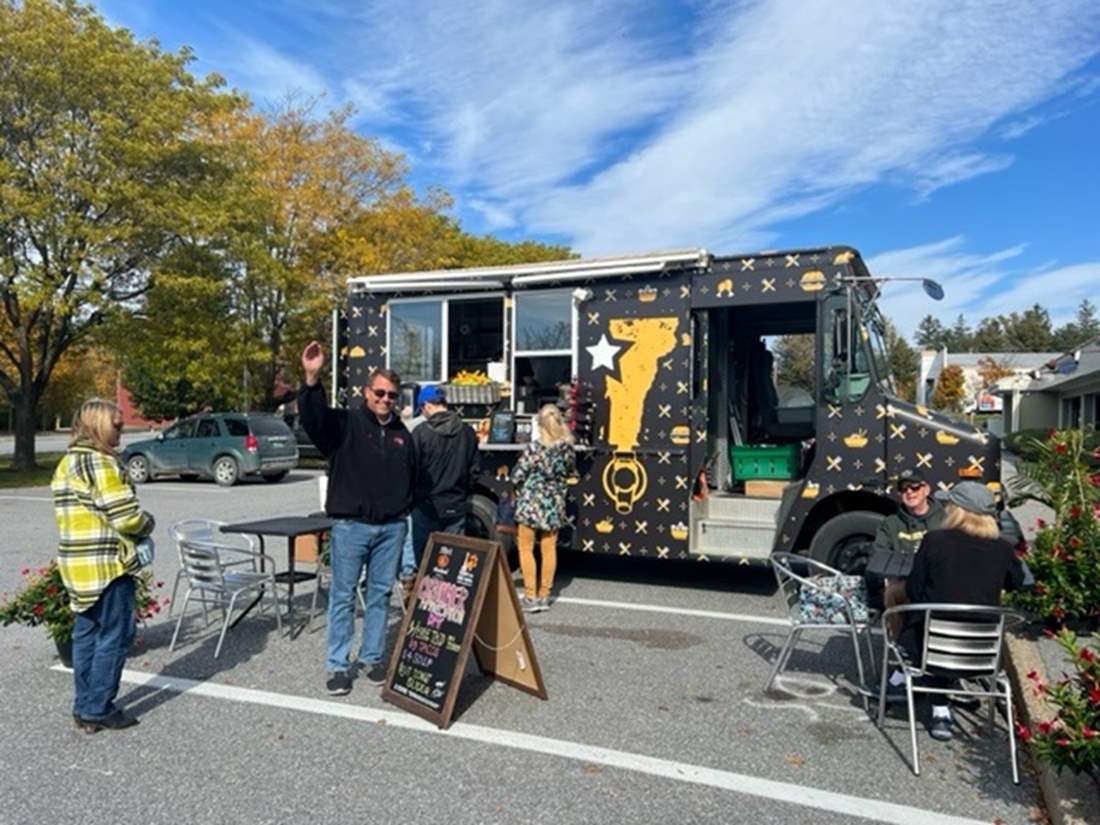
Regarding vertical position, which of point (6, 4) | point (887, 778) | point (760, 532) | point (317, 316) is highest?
point (6, 4)

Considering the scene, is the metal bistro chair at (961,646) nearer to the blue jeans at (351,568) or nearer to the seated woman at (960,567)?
the seated woman at (960,567)

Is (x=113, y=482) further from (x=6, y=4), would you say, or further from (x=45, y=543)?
(x=6, y=4)

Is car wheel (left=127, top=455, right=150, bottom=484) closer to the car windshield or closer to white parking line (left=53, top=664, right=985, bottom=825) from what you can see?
the car windshield

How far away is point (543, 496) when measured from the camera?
6625 mm

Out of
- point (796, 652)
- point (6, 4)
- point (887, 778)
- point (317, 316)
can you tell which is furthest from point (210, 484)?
point (887, 778)

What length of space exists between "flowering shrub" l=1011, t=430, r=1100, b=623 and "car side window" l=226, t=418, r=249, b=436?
1582 centimetres

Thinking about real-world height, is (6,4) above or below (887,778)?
above

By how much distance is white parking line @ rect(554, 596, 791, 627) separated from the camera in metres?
6.42

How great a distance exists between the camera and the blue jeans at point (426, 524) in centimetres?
614

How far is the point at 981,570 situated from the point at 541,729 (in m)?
2.34

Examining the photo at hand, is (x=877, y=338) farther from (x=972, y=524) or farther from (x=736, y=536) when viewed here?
(x=972, y=524)

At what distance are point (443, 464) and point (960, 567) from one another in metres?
3.53

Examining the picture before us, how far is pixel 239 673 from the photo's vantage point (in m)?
5.09

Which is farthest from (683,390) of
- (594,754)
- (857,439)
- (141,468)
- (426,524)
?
(141,468)
